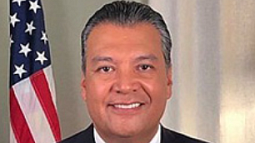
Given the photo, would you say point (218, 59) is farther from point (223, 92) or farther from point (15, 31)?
point (15, 31)

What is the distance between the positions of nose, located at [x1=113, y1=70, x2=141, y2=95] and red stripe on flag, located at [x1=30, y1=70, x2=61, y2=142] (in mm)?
1105

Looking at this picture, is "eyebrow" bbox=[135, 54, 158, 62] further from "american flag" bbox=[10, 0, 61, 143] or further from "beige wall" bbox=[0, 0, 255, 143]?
"beige wall" bbox=[0, 0, 255, 143]

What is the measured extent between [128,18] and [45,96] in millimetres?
1081

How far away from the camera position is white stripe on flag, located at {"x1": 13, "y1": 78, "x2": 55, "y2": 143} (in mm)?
2240

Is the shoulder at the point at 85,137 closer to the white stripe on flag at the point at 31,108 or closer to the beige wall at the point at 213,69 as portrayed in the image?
the white stripe on flag at the point at 31,108

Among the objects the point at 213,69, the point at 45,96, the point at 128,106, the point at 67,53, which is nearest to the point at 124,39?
the point at 128,106

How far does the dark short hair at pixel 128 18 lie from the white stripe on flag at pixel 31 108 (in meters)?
0.97

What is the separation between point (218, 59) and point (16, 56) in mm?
946

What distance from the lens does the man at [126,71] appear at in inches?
47.9

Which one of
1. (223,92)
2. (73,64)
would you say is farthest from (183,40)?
(73,64)

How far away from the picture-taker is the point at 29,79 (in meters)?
2.25

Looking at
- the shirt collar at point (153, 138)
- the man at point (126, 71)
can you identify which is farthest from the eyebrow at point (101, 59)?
the shirt collar at point (153, 138)

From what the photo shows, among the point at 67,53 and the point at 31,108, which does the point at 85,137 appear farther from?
the point at 67,53

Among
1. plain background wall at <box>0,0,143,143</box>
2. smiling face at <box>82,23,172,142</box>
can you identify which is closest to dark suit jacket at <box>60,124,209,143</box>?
smiling face at <box>82,23,172,142</box>
